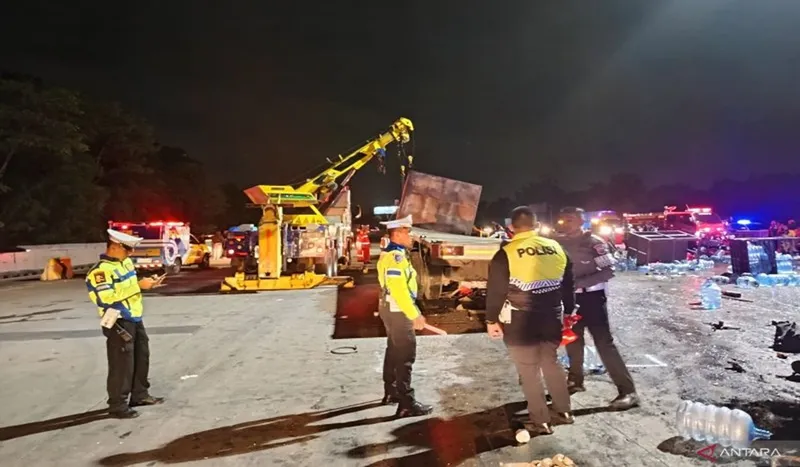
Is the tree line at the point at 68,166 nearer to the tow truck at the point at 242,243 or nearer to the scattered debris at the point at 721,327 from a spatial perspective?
the tow truck at the point at 242,243

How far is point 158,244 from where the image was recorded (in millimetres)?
22906

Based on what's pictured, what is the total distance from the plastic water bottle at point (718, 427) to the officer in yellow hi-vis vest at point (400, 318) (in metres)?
2.25

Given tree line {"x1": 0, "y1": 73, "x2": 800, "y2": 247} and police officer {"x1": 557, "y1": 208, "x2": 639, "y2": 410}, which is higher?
tree line {"x1": 0, "y1": 73, "x2": 800, "y2": 247}

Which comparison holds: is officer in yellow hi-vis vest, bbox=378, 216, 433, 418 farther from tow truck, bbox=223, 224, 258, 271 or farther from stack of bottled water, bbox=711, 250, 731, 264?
stack of bottled water, bbox=711, 250, 731, 264

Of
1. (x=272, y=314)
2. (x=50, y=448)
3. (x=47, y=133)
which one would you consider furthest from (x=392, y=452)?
(x=47, y=133)

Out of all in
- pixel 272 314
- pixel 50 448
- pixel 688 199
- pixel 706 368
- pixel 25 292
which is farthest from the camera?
pixel 688 199

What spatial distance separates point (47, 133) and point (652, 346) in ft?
115

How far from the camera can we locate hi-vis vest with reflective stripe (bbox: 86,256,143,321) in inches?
231

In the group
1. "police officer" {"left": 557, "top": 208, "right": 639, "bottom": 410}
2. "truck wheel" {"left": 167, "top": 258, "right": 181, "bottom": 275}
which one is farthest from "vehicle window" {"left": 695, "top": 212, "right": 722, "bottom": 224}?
"police officer" {"left": 557, "top": 208, "right": 639, "bottom": 410}

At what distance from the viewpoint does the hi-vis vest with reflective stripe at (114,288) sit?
5.88 meters

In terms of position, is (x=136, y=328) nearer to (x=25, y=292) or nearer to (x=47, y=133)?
(x=25, y=292)

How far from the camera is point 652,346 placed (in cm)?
823

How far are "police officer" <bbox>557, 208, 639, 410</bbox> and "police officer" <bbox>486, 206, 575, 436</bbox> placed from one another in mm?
860

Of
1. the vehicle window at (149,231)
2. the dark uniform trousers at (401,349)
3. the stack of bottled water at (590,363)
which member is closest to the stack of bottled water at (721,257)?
the stack of bottled water at (590,363)
